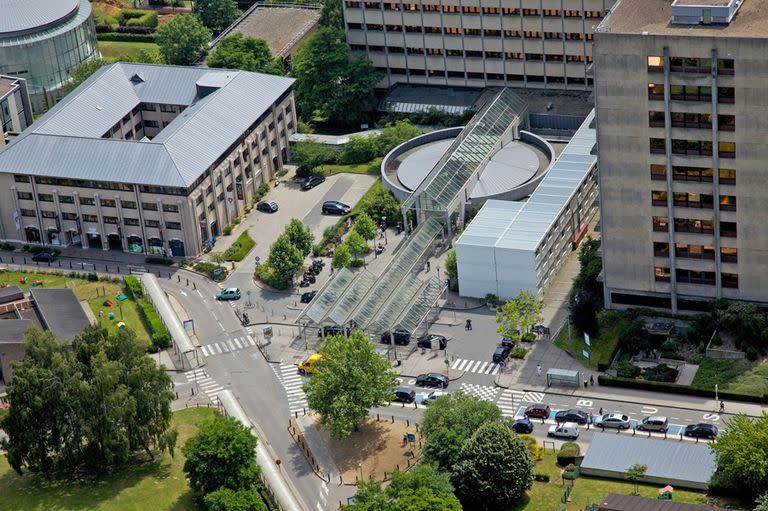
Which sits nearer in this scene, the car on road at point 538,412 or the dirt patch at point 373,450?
the dirt patch at point 373,450

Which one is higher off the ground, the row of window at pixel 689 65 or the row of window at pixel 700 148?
the row of window at pixel 689 65

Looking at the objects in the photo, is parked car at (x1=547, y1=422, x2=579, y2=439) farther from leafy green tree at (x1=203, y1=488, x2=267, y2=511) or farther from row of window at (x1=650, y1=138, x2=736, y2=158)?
row of window at (x1=650, y1=138, x2=736, y2=158)

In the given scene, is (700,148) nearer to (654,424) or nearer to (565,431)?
(654,424)

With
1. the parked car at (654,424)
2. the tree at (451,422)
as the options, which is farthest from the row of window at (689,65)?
the tree at (451,422)

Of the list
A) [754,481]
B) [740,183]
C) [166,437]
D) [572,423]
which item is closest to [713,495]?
[754,481]

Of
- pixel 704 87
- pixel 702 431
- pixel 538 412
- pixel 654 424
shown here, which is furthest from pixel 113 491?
pixel 704 87

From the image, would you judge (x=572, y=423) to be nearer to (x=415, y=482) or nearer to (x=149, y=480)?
(x=415, y=482)

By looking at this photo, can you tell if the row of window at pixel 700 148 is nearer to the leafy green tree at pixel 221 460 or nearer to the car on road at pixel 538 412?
the car on road at pixel 538 412
